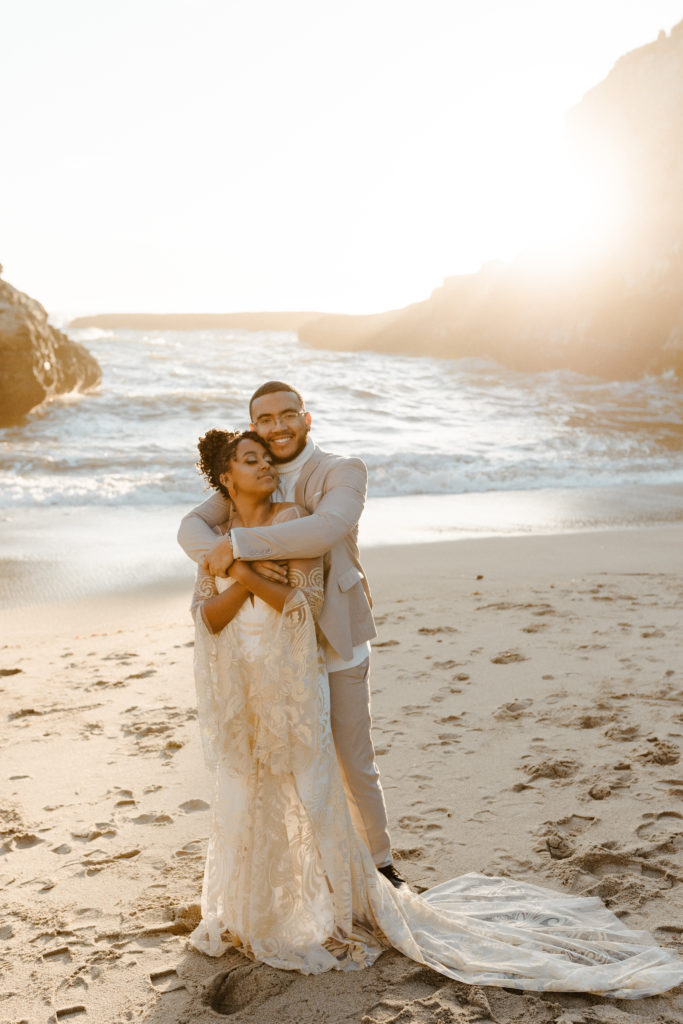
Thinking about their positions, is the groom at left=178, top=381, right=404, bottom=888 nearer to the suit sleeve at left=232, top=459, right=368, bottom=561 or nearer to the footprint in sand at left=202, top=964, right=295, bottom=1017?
the suit sleeve at left=232, top=459, right=368, bottom=561

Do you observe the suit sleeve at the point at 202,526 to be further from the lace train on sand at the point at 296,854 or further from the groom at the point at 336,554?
the lace train on sand at the point at 296,854

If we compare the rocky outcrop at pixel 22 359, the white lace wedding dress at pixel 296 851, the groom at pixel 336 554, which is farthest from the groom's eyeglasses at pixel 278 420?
the rocky outcrop at pixel 22 359

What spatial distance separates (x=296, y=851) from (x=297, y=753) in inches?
12.1

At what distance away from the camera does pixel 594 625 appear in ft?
20.1

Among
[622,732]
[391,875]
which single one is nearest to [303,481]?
[391,875]

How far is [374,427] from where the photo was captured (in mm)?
20234

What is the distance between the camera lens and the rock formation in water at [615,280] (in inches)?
1180

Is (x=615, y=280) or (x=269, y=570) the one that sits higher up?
(x=615, y=280)

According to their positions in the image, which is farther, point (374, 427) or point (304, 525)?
point (374, 427)

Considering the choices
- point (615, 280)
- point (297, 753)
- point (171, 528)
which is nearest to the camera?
point (297, 753)

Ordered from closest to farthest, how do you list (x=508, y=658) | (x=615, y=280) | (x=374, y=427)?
(x=508, y=658) → (x=374, y=427) → (x=615, y=280)

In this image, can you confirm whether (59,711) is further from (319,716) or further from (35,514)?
(35,514)

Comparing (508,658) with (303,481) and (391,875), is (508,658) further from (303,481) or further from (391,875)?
(303,481)

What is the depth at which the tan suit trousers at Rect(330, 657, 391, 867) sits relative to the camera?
2805mm
